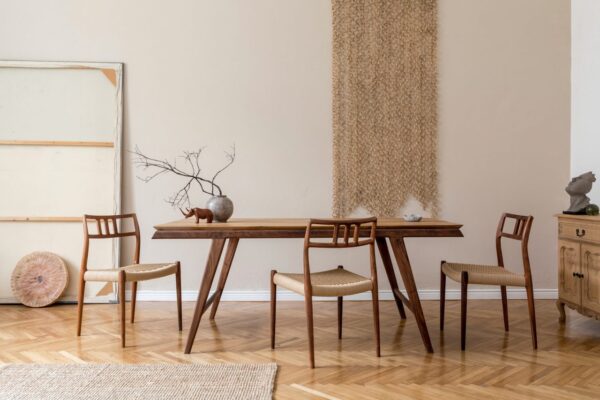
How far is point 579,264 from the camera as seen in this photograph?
3.56 m

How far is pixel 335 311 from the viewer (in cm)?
398

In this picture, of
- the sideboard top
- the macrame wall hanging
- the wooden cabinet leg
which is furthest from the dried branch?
the wooden cabinet leg

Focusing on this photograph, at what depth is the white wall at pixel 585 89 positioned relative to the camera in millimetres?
4148

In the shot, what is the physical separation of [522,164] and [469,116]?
0.62m

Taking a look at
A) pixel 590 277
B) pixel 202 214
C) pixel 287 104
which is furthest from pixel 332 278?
pixel 287 104

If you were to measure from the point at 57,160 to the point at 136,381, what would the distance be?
257 cm

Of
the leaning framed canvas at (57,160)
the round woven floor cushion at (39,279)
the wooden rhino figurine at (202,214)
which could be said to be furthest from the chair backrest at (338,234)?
the round woven floor cushion at (39,279)

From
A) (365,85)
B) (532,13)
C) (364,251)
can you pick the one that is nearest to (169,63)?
(365,85)

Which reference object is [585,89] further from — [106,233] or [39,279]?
[39,279]

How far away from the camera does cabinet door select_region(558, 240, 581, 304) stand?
3574mm

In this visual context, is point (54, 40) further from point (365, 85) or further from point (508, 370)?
point (508, 370)

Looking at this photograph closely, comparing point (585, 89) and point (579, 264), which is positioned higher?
point (585, 89)

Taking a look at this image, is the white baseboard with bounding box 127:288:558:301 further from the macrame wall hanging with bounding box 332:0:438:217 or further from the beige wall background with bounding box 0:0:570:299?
the macrame wall hanging with bounding box 332:0:438:217

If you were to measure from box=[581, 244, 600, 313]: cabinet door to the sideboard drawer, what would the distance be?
0.05 m
